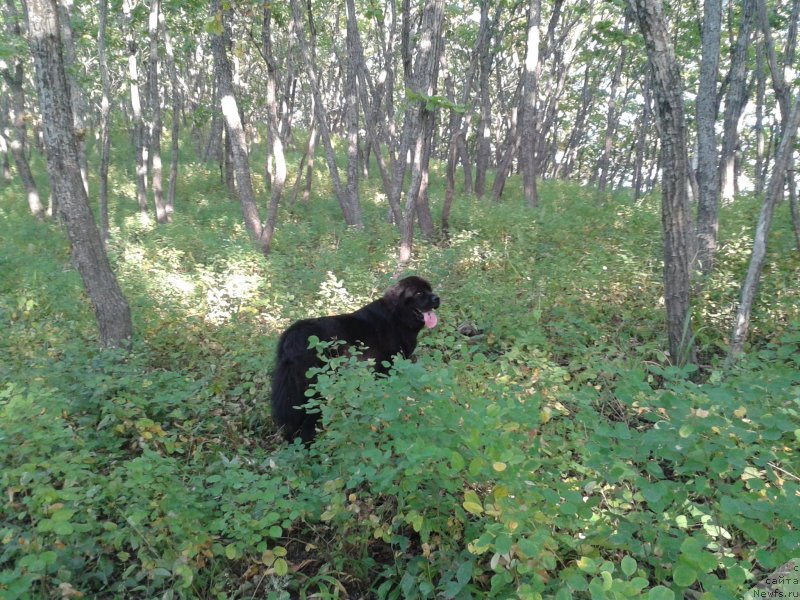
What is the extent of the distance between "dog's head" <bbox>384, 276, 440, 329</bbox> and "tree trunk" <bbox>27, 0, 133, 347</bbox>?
3.04m

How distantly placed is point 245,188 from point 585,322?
26.0ft

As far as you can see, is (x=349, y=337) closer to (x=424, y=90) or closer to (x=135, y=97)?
(x=424, y=90)

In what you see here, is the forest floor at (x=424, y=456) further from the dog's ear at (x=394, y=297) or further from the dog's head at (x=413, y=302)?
the dog's ear at (x=394, y=297)

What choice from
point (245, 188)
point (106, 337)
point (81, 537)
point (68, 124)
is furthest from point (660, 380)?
point (245, 188)

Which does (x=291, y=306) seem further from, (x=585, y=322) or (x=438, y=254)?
(x=585, y=322)

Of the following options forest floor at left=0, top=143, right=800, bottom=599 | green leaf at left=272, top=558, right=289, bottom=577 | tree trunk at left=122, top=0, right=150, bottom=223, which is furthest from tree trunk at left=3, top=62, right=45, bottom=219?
green leaf at left=272, top=558, right=289, bottom=577

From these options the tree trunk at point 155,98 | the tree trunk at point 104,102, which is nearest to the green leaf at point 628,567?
the tree trunk at point 104,102

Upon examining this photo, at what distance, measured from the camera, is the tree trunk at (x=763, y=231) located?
4719 mm

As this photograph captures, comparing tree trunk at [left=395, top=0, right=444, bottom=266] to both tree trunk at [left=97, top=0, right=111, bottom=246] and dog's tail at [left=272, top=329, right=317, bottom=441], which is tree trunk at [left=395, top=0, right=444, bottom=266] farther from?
tree trunk at [left=97, top=0, right=111, bottom=246]

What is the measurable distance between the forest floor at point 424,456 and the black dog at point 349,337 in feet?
1.18

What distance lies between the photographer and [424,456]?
229 cm

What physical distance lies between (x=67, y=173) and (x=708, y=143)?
351 inches

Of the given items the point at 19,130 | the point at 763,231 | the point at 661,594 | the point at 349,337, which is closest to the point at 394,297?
the point at 349,337

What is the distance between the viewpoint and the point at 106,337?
6129mm
